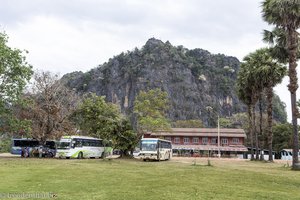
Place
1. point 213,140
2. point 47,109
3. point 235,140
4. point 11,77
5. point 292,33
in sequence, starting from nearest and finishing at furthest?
point 292,33, point 11,77, point 47,109, point 235,140, point 213,140

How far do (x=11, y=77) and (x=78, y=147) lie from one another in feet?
36.0

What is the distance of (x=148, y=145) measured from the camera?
3875 cm

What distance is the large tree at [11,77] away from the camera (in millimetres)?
36531

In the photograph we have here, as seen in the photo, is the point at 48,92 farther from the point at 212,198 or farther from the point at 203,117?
the point at 203,117

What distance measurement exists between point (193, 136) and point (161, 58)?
84438 mm

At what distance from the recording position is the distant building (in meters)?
72.8

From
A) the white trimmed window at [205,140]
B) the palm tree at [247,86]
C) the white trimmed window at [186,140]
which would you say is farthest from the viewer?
the white trimmed window at [186,140]

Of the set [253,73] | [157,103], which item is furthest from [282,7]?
[157,103]

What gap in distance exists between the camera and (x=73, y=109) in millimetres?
45906

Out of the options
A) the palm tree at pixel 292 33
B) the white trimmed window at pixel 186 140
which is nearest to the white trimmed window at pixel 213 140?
the white trimmed window at pixel 186 140

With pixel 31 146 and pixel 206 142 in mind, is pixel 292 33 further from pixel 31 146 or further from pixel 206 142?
pixel 206 142

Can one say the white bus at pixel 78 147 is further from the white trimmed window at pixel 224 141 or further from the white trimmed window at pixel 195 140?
the white trimmed window at pixel 224 141

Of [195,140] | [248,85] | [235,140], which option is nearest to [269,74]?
[248,85]

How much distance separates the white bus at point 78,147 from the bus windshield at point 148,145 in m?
8.13
